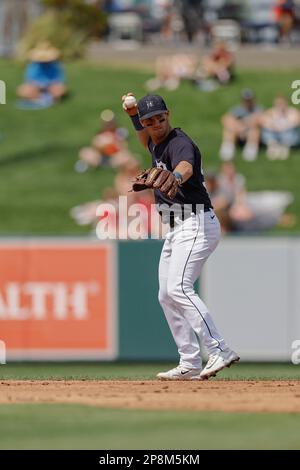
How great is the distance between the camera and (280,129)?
2139 centimetres

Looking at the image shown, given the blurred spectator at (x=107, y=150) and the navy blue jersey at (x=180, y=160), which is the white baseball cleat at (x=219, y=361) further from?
the blurred spectator at (x=107, y=150)

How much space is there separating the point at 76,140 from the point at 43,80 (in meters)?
1.78

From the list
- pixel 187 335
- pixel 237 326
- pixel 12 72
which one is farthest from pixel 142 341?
pixel 12 72

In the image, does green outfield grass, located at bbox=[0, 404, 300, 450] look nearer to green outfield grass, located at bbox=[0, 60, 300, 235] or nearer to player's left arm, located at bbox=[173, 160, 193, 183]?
player's left arm, located at bbox=[173, 160, 193, 183]

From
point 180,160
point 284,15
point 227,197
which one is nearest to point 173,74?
point 284,15

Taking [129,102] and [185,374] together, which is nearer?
[185,374]

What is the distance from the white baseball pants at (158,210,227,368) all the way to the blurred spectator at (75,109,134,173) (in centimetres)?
1097

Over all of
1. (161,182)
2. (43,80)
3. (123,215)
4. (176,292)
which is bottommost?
(176,292)

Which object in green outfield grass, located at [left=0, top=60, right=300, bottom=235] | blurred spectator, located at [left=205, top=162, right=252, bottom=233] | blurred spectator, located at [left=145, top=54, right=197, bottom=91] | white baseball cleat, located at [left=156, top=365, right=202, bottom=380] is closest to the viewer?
white baseball cleat, located at [left=156, top=365, right=202, bottom=380]

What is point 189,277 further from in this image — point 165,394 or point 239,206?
point 239,206

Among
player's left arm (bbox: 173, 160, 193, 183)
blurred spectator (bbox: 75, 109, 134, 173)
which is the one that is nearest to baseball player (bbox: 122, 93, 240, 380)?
player's left arm (bbox: 173, 160, 193, 183)

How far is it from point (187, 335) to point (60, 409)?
192cm

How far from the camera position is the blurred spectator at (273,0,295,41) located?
1077 inches

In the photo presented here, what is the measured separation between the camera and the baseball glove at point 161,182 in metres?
9.09
